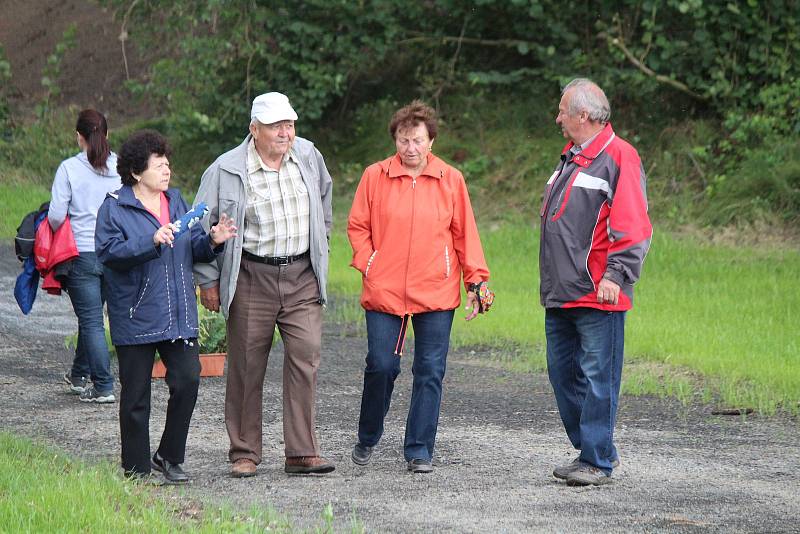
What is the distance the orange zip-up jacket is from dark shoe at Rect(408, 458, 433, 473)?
29.8 inches

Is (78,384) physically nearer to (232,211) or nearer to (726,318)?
(232,211)

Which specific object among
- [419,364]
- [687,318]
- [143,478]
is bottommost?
[143,478]

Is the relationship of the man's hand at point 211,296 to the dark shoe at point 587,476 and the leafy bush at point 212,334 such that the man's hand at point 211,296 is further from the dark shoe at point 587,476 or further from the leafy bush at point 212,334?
the leafy bush at point 212,334

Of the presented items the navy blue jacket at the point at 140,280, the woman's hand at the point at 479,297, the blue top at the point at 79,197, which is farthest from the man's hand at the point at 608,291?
the blue top at the point at 79,197

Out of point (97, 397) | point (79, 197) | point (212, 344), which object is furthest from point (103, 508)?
point (212, 344)

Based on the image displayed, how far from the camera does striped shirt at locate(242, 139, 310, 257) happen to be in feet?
22.3

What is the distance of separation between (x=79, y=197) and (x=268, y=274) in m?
2.40

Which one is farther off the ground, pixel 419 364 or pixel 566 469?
pixel 419 364

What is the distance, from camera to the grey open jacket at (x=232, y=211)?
22.1 feet

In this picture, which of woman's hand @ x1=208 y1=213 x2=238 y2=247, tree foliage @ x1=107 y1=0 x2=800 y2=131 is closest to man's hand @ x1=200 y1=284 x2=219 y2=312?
woman's hand @ x1=208 y1=213 x2=238 y2=247

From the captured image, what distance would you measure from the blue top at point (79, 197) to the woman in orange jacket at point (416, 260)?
2.39 meters

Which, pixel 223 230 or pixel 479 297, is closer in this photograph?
pixel 223 230

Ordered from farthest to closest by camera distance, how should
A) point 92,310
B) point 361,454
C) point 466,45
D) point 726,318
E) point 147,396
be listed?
point 466,45
point 726,318
point 92,310
point 361,454
point 147,396

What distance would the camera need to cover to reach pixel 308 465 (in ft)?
22.6
